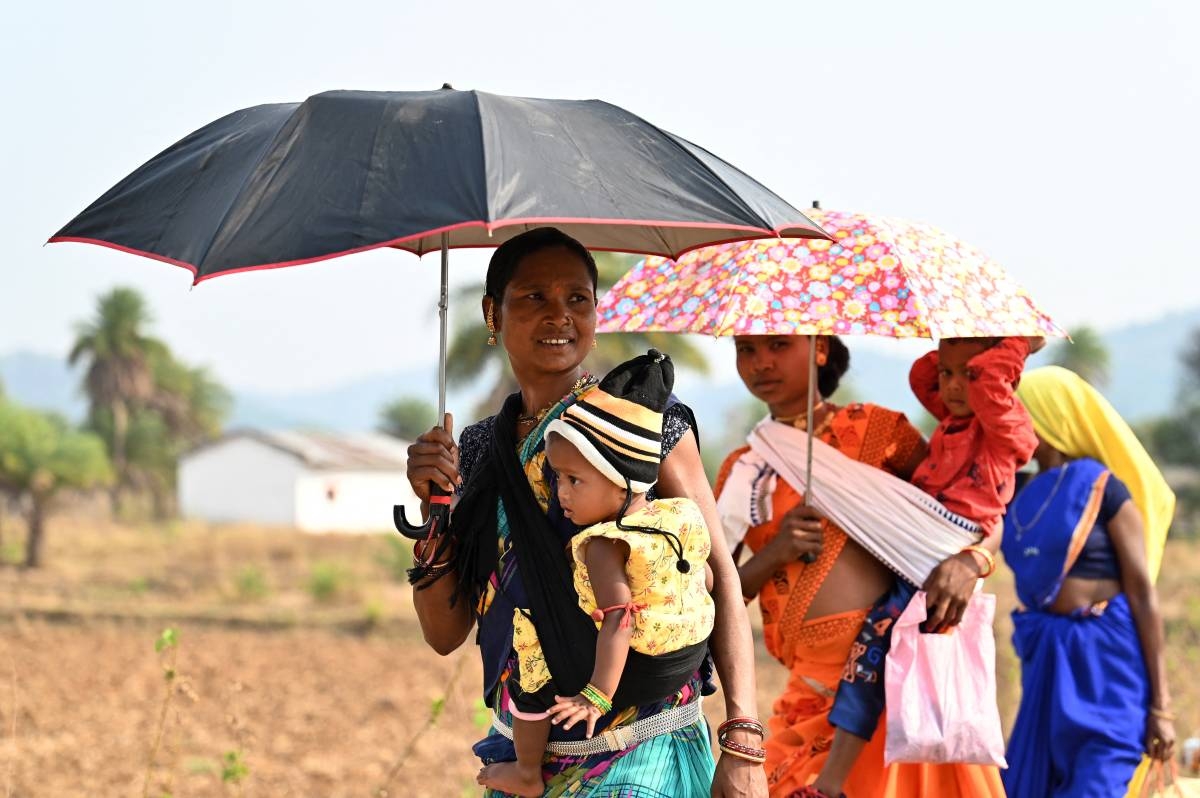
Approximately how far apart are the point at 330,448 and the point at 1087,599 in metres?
64.4

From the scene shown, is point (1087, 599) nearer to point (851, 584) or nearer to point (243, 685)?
point (851, 584)

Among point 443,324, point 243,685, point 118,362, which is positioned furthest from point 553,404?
point 118,362

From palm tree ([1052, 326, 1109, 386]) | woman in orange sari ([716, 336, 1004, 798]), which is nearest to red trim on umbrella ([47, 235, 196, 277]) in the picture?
woman in orange sari ([716, 336, 1004, 798])

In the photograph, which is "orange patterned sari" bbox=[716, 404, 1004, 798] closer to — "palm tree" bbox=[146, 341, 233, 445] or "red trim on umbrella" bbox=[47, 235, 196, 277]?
"red trim on umbrella" bbox=[47, 235, 196, 277]

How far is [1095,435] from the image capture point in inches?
193

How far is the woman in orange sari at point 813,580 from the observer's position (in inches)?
159

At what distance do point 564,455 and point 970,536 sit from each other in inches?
62.6

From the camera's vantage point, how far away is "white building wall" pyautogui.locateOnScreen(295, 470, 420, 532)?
6406 cm

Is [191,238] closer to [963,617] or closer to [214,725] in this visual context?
[963,617]

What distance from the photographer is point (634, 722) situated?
111 inches

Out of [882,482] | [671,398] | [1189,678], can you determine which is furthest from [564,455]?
[1189,678]

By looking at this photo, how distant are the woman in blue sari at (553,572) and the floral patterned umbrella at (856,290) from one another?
2.63 ft

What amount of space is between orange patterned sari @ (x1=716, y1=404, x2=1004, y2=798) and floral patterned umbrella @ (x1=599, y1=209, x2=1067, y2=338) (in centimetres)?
45

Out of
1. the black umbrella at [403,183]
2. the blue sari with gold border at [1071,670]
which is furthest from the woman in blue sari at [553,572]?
the blue sari with gold border at [1071,670]
